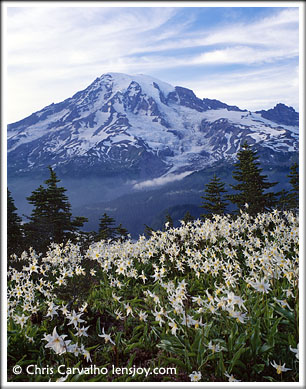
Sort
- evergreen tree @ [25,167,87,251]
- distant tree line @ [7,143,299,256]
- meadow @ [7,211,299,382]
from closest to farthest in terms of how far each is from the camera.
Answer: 1. meadow @ [7,211,299,382]
2. distant tree line @ [7,143,299,256]
3. evergreen tree @ [25,167,87,251]

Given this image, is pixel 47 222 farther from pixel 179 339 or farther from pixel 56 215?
pixel 179 339

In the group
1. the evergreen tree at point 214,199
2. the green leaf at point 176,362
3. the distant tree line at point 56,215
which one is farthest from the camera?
the evergreen tree at point 214,199

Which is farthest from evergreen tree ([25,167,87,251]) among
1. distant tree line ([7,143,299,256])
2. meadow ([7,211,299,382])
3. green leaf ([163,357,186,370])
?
green leaf ([163,357,186,370])

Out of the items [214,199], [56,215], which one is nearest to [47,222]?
[56,215]

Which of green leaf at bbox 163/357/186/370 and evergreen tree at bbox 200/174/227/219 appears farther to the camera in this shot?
evergreen tree at bbox 200/174/227/219

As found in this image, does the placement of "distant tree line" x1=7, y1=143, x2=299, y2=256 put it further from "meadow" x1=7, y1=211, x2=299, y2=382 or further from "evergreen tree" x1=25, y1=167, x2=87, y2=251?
"meadow" x1=7, y1=211, x2=299, y2=382

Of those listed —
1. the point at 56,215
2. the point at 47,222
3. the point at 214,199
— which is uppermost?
the point at 56,215

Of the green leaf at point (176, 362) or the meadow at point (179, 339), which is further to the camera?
the green leaf at point (176, 362)

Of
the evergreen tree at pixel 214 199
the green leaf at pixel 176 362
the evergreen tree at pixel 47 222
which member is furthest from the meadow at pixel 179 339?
the evergreen tree at pixel 214 199

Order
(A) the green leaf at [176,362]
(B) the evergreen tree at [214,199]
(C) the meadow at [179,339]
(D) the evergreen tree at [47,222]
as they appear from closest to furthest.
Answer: (C) the meadow at [179,339] < (A) the green leaf at [176,362] < (D) the evergreen tree at [47,222] < (B) the evergreen tree at [214,199]

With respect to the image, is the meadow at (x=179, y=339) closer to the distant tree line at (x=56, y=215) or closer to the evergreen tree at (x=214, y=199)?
the distant tree line at (x=56, y=215)

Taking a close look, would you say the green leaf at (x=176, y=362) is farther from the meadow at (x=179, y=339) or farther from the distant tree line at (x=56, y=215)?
the distant tree line at (x=56, y=215)
